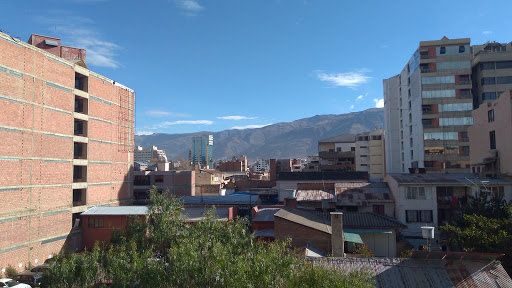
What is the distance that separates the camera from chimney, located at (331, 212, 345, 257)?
2236cm

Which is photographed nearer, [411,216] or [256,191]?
[411,216]

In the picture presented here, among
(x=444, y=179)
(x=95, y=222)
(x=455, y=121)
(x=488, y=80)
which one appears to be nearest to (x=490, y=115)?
(x=444, y=179)

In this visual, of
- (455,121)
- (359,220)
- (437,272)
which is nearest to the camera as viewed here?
(437,272)

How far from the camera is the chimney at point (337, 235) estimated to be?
22359 mm

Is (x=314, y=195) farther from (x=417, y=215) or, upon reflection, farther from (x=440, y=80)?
(x=440, y=80)

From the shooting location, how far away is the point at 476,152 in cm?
4566

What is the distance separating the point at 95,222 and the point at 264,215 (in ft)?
66.4

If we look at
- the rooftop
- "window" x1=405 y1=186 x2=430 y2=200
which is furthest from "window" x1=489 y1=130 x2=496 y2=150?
the rooftop

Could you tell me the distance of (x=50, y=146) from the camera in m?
35.8

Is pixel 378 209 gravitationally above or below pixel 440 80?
below

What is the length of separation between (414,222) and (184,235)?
29890 mm

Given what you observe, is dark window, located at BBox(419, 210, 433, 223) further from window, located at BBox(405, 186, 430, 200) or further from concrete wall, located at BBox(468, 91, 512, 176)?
concrete wall, located at BBox(468, 91, 512, 176)

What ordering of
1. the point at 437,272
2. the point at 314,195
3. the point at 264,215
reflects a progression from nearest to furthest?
the point at 437,272
the point at 264,215
the point at 314,195

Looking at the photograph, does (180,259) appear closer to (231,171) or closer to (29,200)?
(29,200)
